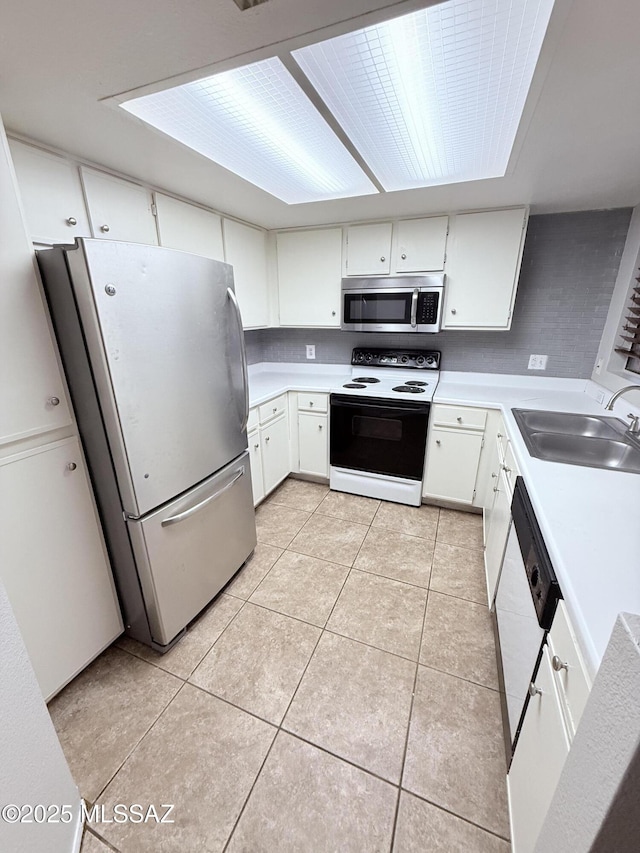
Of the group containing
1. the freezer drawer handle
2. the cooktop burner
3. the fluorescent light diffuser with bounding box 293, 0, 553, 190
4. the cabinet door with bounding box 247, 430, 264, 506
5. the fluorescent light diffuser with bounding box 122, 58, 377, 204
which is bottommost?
the cabinet door with bounding box 247, 430, 264, 506

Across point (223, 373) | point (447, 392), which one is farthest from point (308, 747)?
point (447, 392)

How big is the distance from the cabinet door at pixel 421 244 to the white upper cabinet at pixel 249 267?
108 centimetres

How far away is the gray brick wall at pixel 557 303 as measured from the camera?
225 cm

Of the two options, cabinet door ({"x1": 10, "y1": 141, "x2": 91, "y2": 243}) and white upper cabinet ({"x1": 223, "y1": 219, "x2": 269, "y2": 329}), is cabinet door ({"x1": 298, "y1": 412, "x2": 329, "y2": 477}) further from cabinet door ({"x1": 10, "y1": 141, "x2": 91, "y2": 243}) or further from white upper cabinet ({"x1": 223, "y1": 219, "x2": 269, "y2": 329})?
cabinet door ({"x1": 10, "y1": 141, "x2": 91, "y2": 243})

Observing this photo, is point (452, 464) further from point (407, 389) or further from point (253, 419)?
point (253, 419)

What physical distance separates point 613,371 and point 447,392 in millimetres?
970

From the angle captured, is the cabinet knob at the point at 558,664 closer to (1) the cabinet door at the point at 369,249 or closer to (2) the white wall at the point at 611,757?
(2) the white wall at the point at 611,757

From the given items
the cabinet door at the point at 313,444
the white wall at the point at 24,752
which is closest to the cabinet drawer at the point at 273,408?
the cabinet door at the point at 313,444

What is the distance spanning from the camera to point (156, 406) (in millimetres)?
1311

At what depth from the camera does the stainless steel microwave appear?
242 cm

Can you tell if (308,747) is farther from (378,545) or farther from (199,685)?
(378,545)

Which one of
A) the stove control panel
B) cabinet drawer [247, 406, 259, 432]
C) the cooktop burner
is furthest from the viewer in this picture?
the stove control panel

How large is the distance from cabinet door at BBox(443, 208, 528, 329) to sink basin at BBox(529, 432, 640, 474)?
102 cm

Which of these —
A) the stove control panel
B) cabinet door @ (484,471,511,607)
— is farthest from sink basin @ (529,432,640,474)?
the stove control panel
